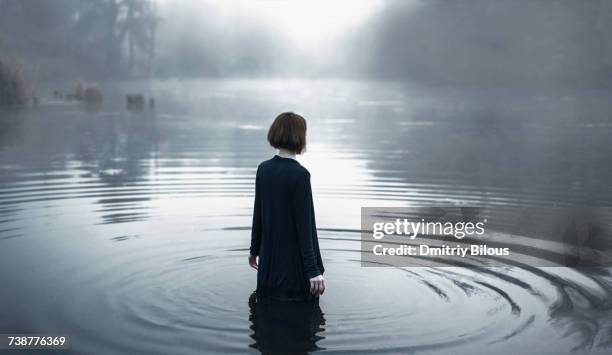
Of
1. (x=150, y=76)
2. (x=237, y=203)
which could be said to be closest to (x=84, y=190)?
(x=237, y=203)

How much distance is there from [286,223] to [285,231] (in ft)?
0.24

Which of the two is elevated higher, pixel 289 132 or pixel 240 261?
pixel 289 132

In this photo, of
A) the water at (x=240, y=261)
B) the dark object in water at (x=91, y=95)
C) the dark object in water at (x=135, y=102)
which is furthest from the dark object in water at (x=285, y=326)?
the dark object in water at (x=91, y=95)

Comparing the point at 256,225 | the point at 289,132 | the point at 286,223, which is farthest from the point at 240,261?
the point at 289,132

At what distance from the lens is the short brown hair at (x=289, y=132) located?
6.45 metres

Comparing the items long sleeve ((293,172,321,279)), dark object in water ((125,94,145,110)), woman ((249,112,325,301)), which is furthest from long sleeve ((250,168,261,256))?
dark object in water ((125,94,145,110))

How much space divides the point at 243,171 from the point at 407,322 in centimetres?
1193

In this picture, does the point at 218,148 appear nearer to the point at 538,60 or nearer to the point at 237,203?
the point at 237,203

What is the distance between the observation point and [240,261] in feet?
30.6

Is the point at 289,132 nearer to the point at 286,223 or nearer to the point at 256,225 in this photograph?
the point at 286,223

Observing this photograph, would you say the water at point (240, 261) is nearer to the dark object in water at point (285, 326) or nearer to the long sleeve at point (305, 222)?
the dark object in water at point (285, 326)

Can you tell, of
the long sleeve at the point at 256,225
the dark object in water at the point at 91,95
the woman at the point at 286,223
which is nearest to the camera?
the woman at the point at 286,223

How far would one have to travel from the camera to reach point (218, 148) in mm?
Result: 24469

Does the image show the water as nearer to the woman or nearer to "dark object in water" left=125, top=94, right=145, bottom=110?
the woman
